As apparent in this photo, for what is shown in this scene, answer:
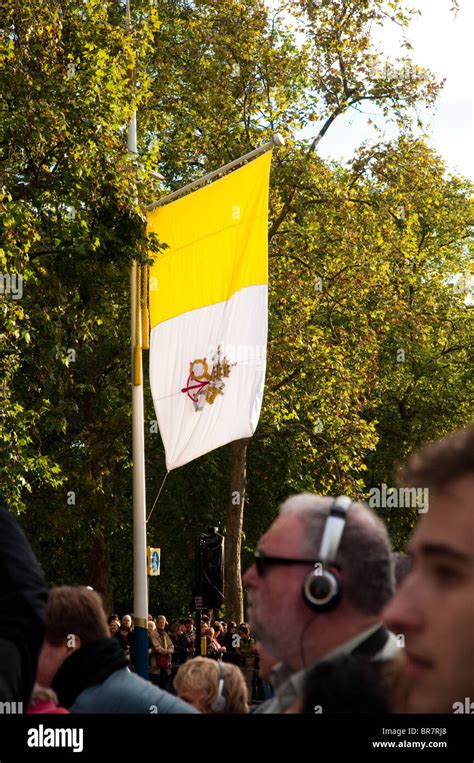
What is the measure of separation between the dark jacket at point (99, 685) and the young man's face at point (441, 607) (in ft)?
6.77

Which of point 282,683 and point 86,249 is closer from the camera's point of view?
point 282,683

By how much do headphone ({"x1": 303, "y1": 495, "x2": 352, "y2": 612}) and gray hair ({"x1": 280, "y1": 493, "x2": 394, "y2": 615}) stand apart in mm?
12

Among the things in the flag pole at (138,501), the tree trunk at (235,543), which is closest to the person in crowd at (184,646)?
the flag pole at (138,501)

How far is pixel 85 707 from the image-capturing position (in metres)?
3.33

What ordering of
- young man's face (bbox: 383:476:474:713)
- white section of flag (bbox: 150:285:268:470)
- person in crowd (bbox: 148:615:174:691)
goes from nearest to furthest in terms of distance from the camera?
young man's face (bbox: 383:476:474:713) < white section of flag (bbox: 150:285:268:470) < person in crowd (bbox: 148:615:174:691)

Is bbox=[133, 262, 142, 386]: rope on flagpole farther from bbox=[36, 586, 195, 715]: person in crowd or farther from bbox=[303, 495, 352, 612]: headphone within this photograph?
bbox=[303, 495, 352, 612]: headphone

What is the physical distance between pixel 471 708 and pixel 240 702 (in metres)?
2.94

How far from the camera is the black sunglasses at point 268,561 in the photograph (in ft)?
7.14

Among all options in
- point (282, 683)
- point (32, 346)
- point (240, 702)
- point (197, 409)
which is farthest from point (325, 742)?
point (32, 346)

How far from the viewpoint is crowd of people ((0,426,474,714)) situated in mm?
1354

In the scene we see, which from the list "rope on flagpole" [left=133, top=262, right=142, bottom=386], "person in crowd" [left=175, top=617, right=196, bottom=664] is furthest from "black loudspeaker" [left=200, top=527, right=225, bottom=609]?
"person in crowd" [left=175, top=617, right=196, bottom=664]

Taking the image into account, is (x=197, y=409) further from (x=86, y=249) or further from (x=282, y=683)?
(x=282, y=683)

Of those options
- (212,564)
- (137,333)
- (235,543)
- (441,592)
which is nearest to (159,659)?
(212,564)

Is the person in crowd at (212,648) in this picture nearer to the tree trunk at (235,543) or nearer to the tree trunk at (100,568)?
the tree trunk at (235,543)
